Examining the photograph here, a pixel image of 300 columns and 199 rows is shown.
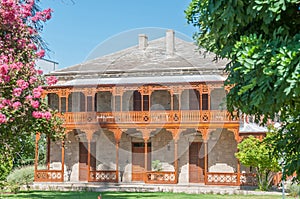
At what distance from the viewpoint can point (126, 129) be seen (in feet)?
81.3

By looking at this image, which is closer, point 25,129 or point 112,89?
point 25,129

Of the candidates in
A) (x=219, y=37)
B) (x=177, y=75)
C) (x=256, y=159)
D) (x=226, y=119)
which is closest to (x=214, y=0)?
(x=219, y=37)

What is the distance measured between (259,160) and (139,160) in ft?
25.0

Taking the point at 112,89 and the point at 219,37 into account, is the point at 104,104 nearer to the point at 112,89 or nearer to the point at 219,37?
the point at 112,89

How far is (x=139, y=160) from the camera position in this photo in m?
26.0

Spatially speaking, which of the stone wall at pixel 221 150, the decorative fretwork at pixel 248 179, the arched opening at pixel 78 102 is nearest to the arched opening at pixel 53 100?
the arched opening at pixel 78 102

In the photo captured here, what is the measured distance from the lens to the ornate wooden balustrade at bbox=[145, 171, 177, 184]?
77.9 ft

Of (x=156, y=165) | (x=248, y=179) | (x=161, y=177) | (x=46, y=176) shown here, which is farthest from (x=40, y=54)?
(x=46, y=176)

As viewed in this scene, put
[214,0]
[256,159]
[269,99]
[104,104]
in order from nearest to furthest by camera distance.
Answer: [269,99] → [214,0] → [256,159] → [104,104]

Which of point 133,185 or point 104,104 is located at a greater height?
point 104,104

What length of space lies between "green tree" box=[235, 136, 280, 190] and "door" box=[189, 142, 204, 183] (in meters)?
3.98

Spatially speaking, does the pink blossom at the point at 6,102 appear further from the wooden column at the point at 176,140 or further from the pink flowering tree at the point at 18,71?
the wooden column at the point at 176,140

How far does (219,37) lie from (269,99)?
1228 mm

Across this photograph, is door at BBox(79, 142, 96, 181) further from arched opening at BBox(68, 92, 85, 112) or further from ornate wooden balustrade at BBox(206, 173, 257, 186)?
ornate wooden balustrade at BBox(206, 173, 257, 186)
